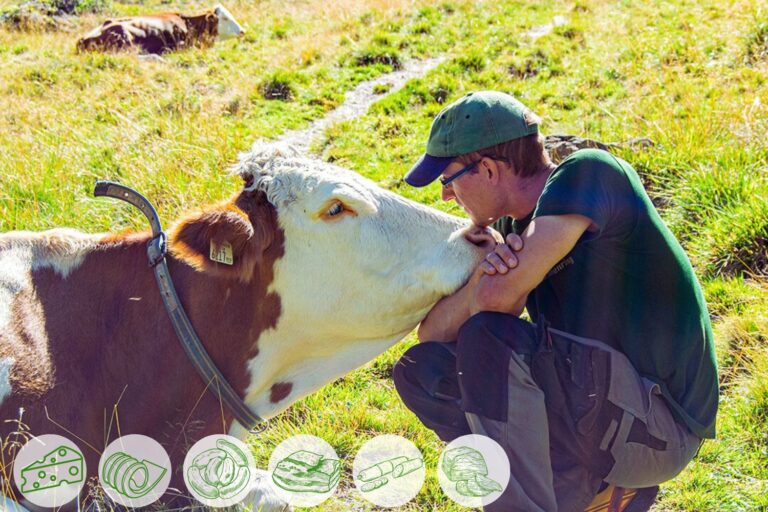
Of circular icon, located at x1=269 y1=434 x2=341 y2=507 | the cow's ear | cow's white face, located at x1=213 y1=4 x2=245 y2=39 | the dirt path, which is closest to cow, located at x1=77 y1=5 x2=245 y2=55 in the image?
cow's white face, located at x1=213 y1=4 x2=245 y2=39

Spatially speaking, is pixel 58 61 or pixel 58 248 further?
pixel 58 61

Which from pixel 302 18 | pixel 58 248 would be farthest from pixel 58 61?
pixel 58 248

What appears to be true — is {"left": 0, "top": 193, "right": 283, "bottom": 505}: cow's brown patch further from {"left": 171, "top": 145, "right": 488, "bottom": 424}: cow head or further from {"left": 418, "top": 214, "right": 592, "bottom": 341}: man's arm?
{"left": 418, "top": 214, "right": 592, "bottom": 341}: man's arm

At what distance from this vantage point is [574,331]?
3248 millimetres

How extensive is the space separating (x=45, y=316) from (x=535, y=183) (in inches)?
79.9

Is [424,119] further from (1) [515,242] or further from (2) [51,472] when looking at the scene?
(2) [51,472]

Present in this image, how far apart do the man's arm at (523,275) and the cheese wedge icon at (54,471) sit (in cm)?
153

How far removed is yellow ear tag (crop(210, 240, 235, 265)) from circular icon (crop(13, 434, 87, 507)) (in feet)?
2.94

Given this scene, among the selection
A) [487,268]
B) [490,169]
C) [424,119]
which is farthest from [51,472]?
[424,119]

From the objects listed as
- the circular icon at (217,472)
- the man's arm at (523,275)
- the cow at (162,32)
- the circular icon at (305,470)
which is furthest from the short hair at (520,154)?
the cow at (162,32)

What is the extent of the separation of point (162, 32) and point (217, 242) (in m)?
13.5

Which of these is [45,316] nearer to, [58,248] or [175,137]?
[58,248]

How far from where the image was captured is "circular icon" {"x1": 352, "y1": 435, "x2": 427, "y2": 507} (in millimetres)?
3869

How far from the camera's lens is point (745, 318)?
4781 millimetres
